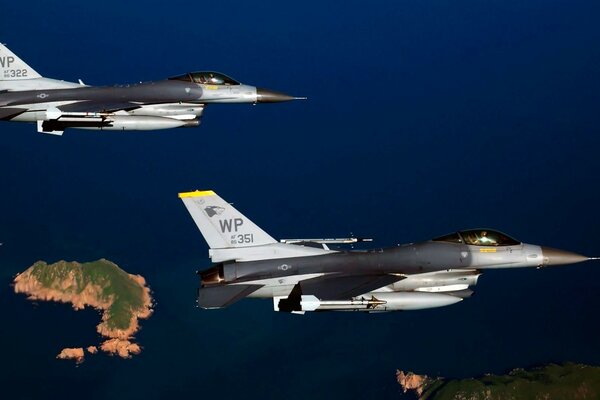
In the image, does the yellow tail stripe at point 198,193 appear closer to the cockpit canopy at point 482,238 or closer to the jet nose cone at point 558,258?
the cockpit canopy at point 482,238

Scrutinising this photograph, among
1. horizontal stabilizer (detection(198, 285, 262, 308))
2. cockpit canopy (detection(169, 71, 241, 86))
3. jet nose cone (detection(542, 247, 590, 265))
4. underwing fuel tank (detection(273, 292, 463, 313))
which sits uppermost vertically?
cockpit canopy (detection(169, 71, 241, 86))

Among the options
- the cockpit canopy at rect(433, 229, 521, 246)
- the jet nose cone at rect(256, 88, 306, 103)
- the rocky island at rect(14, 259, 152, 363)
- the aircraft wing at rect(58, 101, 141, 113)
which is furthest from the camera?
the rocky island at rect(14, 259, 152, 363)

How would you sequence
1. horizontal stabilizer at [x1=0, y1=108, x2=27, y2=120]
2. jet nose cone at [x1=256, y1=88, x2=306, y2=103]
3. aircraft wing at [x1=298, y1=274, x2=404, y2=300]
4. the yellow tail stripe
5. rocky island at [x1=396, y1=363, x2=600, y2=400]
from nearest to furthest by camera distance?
aircraft wing at [x1=298, y1=274, x2=404, y2=300]
the yellow tail stripe
horizontal stabilizer at [x1=0, y1=108, x2=27, y2=120]
jet nose cone at [x1=256, y1=88, x2=306, y2=103]
rocky island at [x1=396, y1=363, x2=600, y2=400]

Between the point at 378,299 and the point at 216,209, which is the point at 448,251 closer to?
the point at 378,299

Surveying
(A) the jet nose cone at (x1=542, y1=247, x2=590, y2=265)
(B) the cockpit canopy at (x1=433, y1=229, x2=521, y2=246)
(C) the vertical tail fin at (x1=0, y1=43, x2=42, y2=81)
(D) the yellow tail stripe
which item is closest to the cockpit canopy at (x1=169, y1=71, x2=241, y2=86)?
(C) the vertical tail fin at (x1=0, y1=43, x2=42, y2=81)

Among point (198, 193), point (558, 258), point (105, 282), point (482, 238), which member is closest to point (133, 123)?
point (198, 193)

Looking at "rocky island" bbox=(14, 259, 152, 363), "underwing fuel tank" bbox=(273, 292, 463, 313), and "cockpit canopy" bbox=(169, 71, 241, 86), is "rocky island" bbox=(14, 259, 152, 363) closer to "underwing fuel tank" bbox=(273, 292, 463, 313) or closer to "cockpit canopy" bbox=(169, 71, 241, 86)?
"cockpit canopy" bbox=(169, 71, 241, 86)

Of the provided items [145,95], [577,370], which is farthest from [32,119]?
[577,370]

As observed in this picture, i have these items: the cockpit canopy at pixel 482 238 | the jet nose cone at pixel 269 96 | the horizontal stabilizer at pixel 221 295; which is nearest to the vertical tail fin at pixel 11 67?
the jet nose cone at pixel 269 96

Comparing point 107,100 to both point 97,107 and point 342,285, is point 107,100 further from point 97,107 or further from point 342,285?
point 342,285
